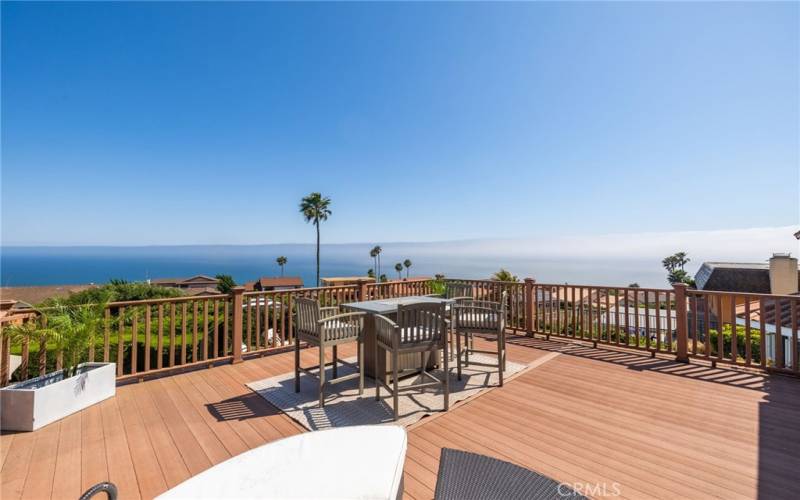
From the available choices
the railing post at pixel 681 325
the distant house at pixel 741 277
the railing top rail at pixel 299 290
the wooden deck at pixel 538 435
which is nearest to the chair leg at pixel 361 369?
the wooden deck at pixel 538 435

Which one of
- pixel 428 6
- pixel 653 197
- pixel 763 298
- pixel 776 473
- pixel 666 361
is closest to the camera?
pixel 776 473

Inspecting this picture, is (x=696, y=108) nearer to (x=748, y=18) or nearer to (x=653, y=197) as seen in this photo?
(x=748, y=18)

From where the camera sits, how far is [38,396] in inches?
97.9

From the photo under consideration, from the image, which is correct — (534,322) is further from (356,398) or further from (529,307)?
(356,398)

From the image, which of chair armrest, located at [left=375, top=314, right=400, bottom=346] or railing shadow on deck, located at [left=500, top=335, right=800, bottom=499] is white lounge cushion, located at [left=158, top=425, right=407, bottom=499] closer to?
chair armrest, located at [left=375, top=314, right=400, bottom=346]

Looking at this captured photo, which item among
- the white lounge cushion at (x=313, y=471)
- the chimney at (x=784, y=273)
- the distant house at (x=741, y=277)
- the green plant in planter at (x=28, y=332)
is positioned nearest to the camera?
the white lounge cushion at (x=313, y=471)

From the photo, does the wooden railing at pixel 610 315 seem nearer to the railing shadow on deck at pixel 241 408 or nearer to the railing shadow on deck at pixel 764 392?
the railing shadow on deck at pixel 764 392

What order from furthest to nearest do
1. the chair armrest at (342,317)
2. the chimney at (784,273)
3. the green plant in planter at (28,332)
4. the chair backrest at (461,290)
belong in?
1. the chimney at (784,273)
2. the chair backrest at (461,290)
3. the chair armrest at (342,317)
4. the green plant in planter at (28,332)

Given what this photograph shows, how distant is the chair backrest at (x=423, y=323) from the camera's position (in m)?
2.77

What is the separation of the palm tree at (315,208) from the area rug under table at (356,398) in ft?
78.9

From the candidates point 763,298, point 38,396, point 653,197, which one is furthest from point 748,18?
point 653,197

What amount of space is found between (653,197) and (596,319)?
1736 centimetres

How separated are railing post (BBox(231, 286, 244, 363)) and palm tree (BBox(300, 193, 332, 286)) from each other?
23.2 m

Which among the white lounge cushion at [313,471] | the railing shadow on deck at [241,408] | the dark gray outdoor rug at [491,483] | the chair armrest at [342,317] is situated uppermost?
the chair armrest at [342,317]
